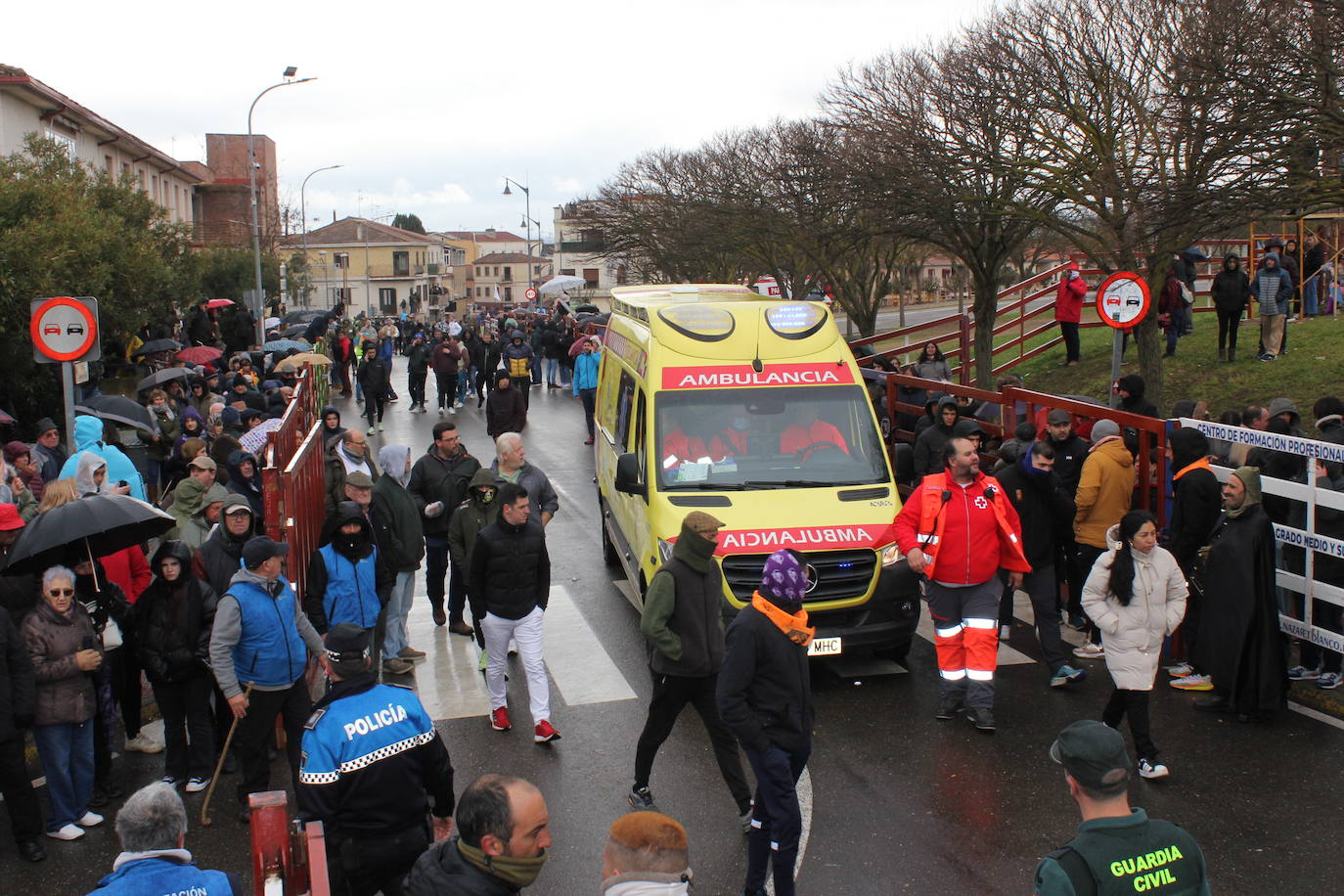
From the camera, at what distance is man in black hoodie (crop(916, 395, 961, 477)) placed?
1180 centimetres

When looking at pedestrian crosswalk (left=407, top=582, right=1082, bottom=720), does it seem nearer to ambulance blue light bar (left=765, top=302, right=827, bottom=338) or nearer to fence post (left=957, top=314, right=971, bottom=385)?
ambulance blue light bar (left=765, top=302, right=827, bottom=338)

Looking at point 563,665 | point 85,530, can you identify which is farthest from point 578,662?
point 85,530

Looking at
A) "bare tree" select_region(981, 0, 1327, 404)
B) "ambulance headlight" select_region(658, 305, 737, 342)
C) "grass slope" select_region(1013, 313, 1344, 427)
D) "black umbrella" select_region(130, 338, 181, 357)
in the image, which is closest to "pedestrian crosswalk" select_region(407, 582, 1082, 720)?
"ambulance headlight" select_region(658, 305, 737, 342)

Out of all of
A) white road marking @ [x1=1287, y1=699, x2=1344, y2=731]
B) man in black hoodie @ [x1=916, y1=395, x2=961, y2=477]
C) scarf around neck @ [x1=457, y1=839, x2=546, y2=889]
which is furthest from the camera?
man in black hoodie @ [x1=916, y1=395, x2=961, y2=477]

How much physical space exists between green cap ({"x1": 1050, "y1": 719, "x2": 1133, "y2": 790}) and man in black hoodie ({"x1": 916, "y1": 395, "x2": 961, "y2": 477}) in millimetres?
8326

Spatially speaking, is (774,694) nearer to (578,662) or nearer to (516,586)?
(516,586)

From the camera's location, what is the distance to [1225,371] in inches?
787

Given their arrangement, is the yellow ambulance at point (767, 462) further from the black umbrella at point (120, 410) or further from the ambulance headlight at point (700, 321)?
the black umbrella at point (120, 410)

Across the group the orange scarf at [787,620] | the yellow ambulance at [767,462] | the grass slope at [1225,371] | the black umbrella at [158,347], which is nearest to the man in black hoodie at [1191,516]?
the yellow ambulance at [767,462]

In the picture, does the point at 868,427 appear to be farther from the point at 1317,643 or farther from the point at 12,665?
the point at 12,665

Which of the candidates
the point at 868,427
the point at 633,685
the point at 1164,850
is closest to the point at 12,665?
the point at 633,685

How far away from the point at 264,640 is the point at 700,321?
4.85 metres

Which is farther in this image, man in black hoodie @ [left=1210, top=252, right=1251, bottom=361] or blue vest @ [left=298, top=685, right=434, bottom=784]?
man in black hoodie @ [left=1210, top=252, right=1251, bottom=361]

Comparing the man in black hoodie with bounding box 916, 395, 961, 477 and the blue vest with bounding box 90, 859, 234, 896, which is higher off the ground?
the man in black hoodie with bounding box 916, 395, 961, 477
